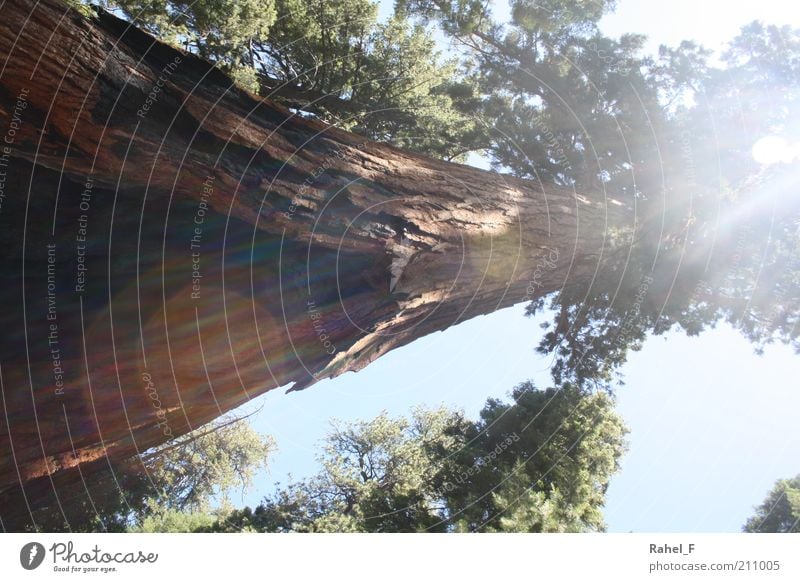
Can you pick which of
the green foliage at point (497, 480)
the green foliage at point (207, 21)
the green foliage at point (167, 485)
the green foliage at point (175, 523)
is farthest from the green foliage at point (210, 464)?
the green foliage at point (207, 21)

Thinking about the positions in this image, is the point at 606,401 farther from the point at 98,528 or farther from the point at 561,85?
the point at 98,528

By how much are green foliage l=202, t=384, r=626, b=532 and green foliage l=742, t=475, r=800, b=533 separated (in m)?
4.12

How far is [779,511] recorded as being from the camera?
1366 cm

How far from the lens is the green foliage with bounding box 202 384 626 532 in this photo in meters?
10.2

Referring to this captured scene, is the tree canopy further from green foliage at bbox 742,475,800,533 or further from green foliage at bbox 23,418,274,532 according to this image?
green foliage at bbox 23,418,274,532

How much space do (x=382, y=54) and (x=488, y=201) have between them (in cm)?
732

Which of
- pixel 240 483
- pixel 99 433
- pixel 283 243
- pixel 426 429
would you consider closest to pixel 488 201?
pixel 283 243

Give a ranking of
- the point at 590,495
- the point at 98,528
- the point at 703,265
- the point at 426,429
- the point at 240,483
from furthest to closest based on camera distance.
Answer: the point at 240,483
the point at 426,429
the point at 98,528
the point at 703,265
the point at 590,495

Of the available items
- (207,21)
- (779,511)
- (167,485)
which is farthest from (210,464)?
(779,511)

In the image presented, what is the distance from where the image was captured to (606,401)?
44.8ft

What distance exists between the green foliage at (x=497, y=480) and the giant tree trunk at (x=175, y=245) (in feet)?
12.0
